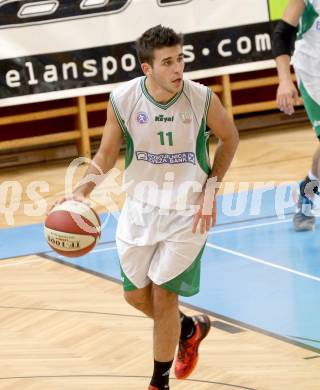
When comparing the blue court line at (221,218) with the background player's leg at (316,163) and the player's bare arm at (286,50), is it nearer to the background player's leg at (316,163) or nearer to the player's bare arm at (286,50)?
the background player's leg at (316,163)

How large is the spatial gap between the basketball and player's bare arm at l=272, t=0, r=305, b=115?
1.49 metres

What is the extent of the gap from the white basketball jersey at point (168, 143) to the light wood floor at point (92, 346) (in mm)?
919

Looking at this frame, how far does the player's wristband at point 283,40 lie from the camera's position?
19.9ft

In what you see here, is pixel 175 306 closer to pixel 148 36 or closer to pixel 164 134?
pixel 164 134

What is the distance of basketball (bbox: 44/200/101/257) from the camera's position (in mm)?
4473

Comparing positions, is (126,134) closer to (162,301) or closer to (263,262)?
(162,301)

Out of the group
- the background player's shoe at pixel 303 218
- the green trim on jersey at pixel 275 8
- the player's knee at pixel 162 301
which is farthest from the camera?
the green trim on jersey at pixel 275 8

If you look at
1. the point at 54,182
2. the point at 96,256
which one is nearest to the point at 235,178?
the point at 54,182

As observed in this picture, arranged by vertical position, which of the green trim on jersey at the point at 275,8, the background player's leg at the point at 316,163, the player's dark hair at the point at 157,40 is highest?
the player's dark hair at the point at 157,40

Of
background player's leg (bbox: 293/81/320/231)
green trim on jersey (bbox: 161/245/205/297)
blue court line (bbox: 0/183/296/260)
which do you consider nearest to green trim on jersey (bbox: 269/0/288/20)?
blue court line (bbox: 0/183/296/260)

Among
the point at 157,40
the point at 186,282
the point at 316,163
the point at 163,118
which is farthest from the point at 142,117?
the point at 316,163

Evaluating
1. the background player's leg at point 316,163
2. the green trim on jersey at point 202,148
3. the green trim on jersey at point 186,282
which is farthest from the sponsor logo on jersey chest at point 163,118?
the background player's leg at point 316,163

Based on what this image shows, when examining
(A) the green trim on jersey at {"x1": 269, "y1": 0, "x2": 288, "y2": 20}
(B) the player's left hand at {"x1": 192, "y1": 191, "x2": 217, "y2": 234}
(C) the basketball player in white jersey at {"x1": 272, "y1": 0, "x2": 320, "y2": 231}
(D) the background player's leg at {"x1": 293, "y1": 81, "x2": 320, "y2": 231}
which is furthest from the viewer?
(A) the green trim on jersey at {"x1": 269, "y1": 0, "x2": 288, "y2": 20}

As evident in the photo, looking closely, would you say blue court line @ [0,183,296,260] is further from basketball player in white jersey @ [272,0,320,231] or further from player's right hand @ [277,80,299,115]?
player's right hand @ [277,80,299,115]
